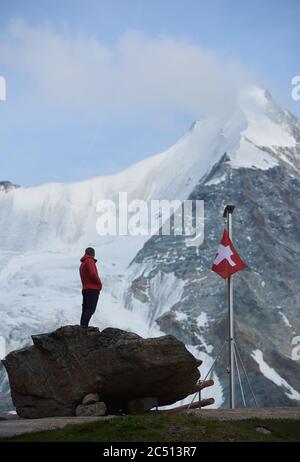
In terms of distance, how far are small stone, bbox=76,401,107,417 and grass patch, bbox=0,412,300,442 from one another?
6.62m

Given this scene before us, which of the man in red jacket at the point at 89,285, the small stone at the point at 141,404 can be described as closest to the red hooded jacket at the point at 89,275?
the man in red jacket at the point at 89,285

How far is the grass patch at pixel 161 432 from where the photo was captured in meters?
20.5

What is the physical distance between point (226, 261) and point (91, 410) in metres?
7.17

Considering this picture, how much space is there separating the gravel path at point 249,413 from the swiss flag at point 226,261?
593 cm

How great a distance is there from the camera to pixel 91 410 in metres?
29.5

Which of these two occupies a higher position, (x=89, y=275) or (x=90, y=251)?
(x=90, y=251)

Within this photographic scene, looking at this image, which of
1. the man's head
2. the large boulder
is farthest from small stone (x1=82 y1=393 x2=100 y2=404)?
the man's head

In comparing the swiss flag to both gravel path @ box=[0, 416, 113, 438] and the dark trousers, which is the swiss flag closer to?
the dark trousers

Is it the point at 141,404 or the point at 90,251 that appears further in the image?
the point at 141,404

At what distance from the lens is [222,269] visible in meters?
33.8

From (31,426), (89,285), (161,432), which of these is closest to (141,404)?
(89,285)

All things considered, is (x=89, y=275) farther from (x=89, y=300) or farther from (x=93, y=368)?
(x=93, y=368)

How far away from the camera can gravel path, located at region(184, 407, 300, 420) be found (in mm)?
25609
